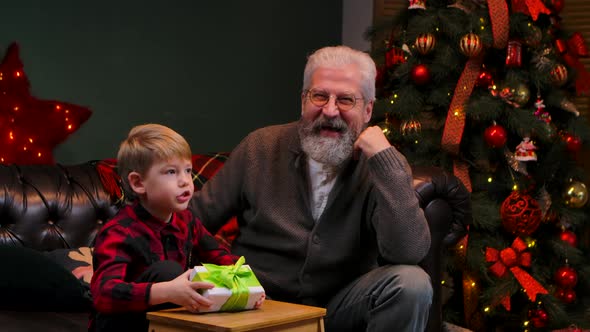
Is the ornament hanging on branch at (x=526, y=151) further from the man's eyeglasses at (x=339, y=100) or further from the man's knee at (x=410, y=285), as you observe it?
the man's knee at (x=410, y=285)

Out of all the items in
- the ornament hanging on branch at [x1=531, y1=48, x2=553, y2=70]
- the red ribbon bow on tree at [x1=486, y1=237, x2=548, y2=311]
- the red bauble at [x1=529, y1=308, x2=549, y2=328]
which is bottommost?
the red bauble at [x1=529, y1=308, x2=549, y2=328]

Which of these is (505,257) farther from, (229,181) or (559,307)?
(229,181)

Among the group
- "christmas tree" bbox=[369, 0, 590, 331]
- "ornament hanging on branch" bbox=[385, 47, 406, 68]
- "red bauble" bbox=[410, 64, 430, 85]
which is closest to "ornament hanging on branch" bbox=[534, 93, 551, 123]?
"christmas tree" bbox=[369, 0, 590, 331]

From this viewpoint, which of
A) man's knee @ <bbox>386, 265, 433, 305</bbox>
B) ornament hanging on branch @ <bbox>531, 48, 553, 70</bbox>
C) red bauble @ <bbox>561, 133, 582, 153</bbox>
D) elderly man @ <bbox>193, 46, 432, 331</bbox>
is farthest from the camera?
red bauble @ <bbox>561, 133, 582, 153</bbox>

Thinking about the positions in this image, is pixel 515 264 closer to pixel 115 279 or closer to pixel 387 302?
pixel 387 302

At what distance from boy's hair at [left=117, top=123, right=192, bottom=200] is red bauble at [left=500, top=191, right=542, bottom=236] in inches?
83.3

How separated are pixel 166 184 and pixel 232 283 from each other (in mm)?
327

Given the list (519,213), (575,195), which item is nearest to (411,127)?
(519,213)

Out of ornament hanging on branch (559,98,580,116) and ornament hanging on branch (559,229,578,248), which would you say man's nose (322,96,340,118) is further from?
ornament hanging on branch (559,229,578,248)

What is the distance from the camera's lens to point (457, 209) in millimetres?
3070

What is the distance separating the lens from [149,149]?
203cm

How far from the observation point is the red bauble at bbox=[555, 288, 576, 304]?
157 inches

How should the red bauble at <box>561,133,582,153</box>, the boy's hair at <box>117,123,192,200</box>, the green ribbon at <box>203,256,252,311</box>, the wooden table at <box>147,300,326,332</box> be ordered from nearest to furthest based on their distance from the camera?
1. the wooden table at <box>147,300,326,332</box>
2. the green ribbon at <box>203,256,252,311</box>
3. the boy's hair at <box>117,123,192,200</box>
4. the red bauble at <box>561,133,582,153</box>

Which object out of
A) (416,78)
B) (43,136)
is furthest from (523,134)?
(43,136)
